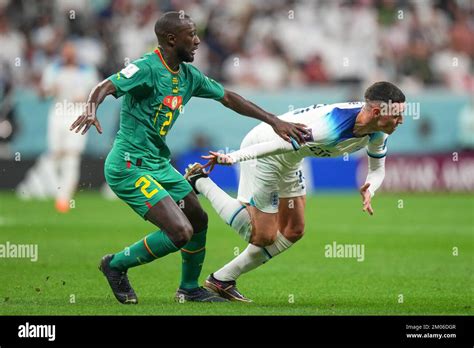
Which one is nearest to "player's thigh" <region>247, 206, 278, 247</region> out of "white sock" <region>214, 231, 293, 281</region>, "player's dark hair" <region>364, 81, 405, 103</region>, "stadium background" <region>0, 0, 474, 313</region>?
"white sock" <region>214, 231, 293, 281</region>

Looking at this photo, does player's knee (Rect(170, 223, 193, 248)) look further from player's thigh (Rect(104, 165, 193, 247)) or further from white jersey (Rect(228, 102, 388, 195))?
white jersey (Rect(228, 102, 388, 195))

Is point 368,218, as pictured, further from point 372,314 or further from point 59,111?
point 372,314

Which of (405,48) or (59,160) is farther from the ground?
(405,48)

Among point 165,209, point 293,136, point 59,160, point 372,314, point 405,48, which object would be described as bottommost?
point 372,314

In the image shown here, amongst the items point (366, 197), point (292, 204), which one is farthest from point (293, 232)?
point (366, 197)

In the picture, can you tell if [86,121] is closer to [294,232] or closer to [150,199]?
[150,199]

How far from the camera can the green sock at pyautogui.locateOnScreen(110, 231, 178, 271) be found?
346 inches

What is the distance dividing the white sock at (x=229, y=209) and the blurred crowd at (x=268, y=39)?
14025 millimetres

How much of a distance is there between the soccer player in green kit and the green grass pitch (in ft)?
1.71

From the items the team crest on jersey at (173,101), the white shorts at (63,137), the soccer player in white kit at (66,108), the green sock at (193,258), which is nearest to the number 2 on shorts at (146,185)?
the team crest on jersey at (173,101)

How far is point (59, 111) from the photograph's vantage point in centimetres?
1908

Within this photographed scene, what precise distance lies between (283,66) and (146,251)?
1656 cm

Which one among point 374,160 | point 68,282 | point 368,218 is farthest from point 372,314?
point 368,218

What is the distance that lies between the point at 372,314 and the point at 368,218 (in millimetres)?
10075
